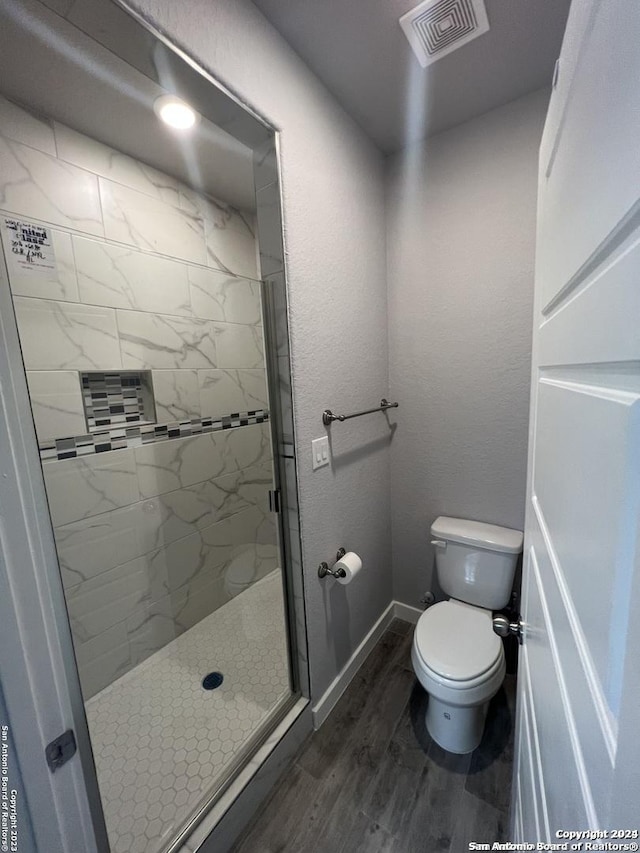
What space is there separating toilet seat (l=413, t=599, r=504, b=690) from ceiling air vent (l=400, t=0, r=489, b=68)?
216 cm

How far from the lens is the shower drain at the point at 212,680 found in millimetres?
1609

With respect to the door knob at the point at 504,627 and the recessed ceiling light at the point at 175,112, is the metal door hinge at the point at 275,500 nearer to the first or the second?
the door knob at the point at 504,627

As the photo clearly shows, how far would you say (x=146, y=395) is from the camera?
1.71m

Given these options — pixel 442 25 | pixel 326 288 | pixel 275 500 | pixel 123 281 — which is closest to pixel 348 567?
pixel 275 500

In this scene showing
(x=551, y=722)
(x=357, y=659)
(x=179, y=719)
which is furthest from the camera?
(x=357, y=659)

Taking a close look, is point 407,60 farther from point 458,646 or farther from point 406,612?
point 406,612

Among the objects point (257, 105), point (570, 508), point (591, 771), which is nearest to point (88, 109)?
point (257, 105)

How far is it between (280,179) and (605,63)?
0.96m

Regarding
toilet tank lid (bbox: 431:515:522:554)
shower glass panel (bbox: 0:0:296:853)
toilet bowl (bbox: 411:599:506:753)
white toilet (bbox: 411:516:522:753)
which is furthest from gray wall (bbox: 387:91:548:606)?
shower glass panel (bbox: 0:0:296:853)

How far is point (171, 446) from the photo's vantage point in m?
1.80

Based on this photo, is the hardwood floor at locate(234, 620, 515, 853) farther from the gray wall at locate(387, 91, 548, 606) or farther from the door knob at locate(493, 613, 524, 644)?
the door knob at locate(493, 613, 524, 644)

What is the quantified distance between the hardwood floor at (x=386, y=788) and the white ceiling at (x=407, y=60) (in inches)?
102

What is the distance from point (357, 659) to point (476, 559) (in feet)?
2.59

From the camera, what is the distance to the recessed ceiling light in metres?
1.25
